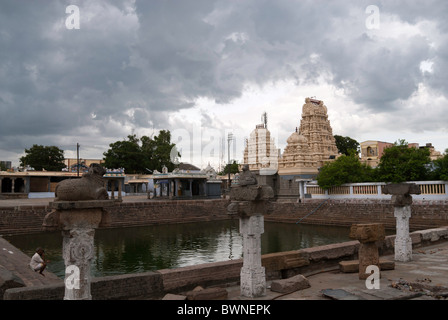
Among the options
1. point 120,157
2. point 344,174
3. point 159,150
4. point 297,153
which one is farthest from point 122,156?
point 344,174

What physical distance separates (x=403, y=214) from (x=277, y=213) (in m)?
18.6

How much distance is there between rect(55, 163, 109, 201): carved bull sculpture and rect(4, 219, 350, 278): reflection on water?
7033 mm

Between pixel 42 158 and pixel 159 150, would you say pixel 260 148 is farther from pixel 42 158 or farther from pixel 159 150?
pixel 42 158

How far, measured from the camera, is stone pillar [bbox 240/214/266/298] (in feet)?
18.8

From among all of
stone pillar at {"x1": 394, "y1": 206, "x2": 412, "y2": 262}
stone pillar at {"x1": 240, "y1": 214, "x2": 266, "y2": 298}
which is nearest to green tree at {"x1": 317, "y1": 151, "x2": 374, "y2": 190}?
stone pillar at {"x1": 394, "y1": 206, "x2": 412, "y2": 262}

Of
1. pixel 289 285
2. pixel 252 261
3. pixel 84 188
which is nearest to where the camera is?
pixel 84 188

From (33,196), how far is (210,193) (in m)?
18.6

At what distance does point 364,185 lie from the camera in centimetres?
2356

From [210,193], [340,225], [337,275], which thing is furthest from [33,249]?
[210,193]

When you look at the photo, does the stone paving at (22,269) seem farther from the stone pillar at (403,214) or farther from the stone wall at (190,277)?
the stone pillar at (403,214)

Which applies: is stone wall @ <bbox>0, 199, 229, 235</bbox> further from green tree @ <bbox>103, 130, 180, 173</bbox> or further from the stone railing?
green tree @ <bbox>103, 130, 180, 173</bbox>

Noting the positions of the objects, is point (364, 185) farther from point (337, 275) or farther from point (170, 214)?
point (337, 275)

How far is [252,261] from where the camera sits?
19.0 feet

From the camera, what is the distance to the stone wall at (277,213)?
18922 millimetres
